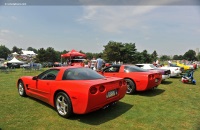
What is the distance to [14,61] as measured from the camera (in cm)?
3130

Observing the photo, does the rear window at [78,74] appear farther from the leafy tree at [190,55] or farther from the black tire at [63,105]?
the leafy tree at [190,55]

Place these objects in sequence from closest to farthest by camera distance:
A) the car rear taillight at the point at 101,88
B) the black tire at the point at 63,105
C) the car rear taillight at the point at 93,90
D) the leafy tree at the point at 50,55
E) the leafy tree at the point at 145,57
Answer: the car rear taillight at the point at 93,90 → the car rear taillight at the point at 101,88 → the black tire at the point at 63,105 → the leafy tree at the point at 50,55 → the leafy tree at the point at 145,57

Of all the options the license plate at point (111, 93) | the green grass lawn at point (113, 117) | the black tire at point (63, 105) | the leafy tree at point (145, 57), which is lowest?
the green grass lawn at point (113, 117)

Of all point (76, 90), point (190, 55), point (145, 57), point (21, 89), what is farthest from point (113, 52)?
point (190, 55)

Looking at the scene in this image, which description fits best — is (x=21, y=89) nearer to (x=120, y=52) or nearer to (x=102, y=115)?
(x=102, y=115)

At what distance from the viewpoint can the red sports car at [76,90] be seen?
12.0 feet

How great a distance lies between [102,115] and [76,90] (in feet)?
3.68

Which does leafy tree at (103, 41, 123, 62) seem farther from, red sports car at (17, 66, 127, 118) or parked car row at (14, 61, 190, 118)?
red sports car at (17, 66, 127, 118)

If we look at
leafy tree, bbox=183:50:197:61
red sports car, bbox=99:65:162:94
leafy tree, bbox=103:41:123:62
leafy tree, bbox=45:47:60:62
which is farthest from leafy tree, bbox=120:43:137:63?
leafy tree, bbox=183:50:197:61

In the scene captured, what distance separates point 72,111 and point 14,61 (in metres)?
31.7

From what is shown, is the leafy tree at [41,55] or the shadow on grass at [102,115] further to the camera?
the leafy tree at [41,55]

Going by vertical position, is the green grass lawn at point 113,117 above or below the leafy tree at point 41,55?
below

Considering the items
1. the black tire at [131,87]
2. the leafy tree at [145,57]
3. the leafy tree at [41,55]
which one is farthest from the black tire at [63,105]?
the leafy tree at [145,57]

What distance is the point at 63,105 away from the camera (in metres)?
4.14
